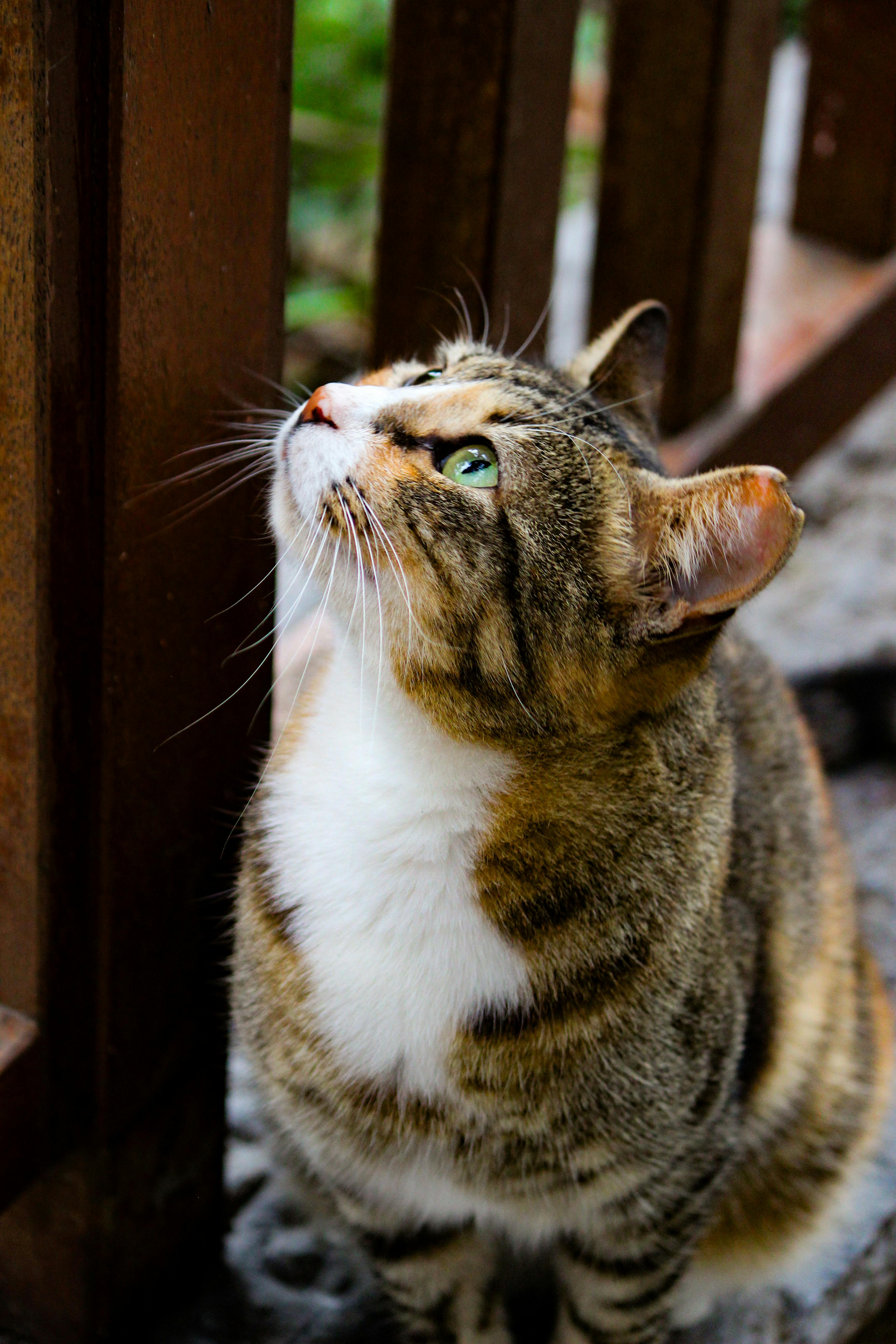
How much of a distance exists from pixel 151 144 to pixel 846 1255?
1.56m

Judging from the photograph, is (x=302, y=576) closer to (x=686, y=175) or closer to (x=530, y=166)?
(x=530, y=166)

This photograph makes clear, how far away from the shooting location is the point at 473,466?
131cm

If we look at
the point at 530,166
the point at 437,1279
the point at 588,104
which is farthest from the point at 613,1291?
the point at 588,104

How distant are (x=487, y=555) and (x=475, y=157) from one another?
0.79 meters

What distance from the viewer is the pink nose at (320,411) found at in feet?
4.31

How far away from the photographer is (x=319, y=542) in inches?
51.0

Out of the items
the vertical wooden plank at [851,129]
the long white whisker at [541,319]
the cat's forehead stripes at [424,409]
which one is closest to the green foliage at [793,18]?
the vertical wooden plank at [851,129]

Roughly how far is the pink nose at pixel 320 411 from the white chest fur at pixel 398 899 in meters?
0.22

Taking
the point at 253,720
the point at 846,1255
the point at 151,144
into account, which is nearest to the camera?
the point at 151,144

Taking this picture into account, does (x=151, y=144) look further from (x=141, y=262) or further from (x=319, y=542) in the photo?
(x=319, y=542)

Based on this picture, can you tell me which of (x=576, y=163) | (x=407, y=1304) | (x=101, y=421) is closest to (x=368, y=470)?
(x=101, y=421)

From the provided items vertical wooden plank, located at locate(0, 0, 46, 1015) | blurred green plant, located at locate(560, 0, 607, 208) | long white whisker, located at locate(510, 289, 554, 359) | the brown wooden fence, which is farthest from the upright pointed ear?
blurred green plant, located at locate(560, 0, 607, 208)

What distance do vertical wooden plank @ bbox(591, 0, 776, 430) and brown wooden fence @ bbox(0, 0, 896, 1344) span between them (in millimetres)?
485

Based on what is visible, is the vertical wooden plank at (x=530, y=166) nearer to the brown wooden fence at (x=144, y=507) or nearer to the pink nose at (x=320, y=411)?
the brown wooden fence at (x=144, y=507)
